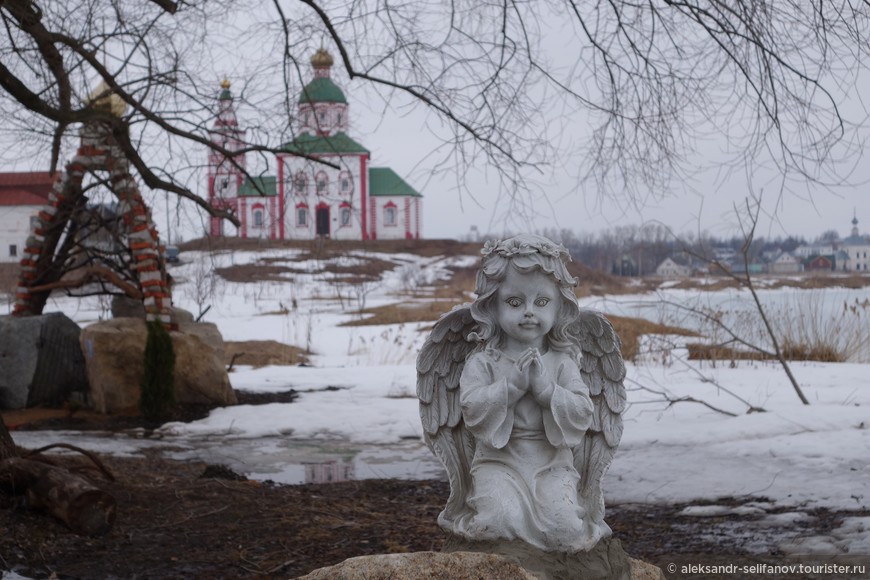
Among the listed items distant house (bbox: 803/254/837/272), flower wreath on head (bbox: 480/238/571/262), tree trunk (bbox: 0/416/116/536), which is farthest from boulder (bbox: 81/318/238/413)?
distant house (bbox: 803/254/837/272)

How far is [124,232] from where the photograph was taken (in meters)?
10.8

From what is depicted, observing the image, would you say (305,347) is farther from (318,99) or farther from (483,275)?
(483,275)

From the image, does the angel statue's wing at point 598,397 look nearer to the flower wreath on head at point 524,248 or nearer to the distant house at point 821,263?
the flower wreath on head at point 524,248

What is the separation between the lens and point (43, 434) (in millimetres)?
8742

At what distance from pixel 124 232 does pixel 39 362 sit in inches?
68.3

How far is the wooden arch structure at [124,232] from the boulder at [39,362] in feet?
2.36

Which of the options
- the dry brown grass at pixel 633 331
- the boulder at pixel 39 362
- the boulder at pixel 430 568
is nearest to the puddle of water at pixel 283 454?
the boulder at pixel 39 362

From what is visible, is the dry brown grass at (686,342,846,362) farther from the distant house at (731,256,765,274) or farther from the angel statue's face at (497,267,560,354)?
the angel statue's face at (497,267,560,354)

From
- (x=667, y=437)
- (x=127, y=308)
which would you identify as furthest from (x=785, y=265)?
(x=667, y=437)

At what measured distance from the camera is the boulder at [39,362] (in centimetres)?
1027

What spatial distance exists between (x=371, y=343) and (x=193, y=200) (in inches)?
330

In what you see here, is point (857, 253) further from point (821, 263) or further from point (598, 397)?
A: point (598, 397)

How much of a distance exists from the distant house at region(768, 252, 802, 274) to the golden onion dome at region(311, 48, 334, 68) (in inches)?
812

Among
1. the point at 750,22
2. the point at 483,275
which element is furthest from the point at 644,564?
the point at 750,22
